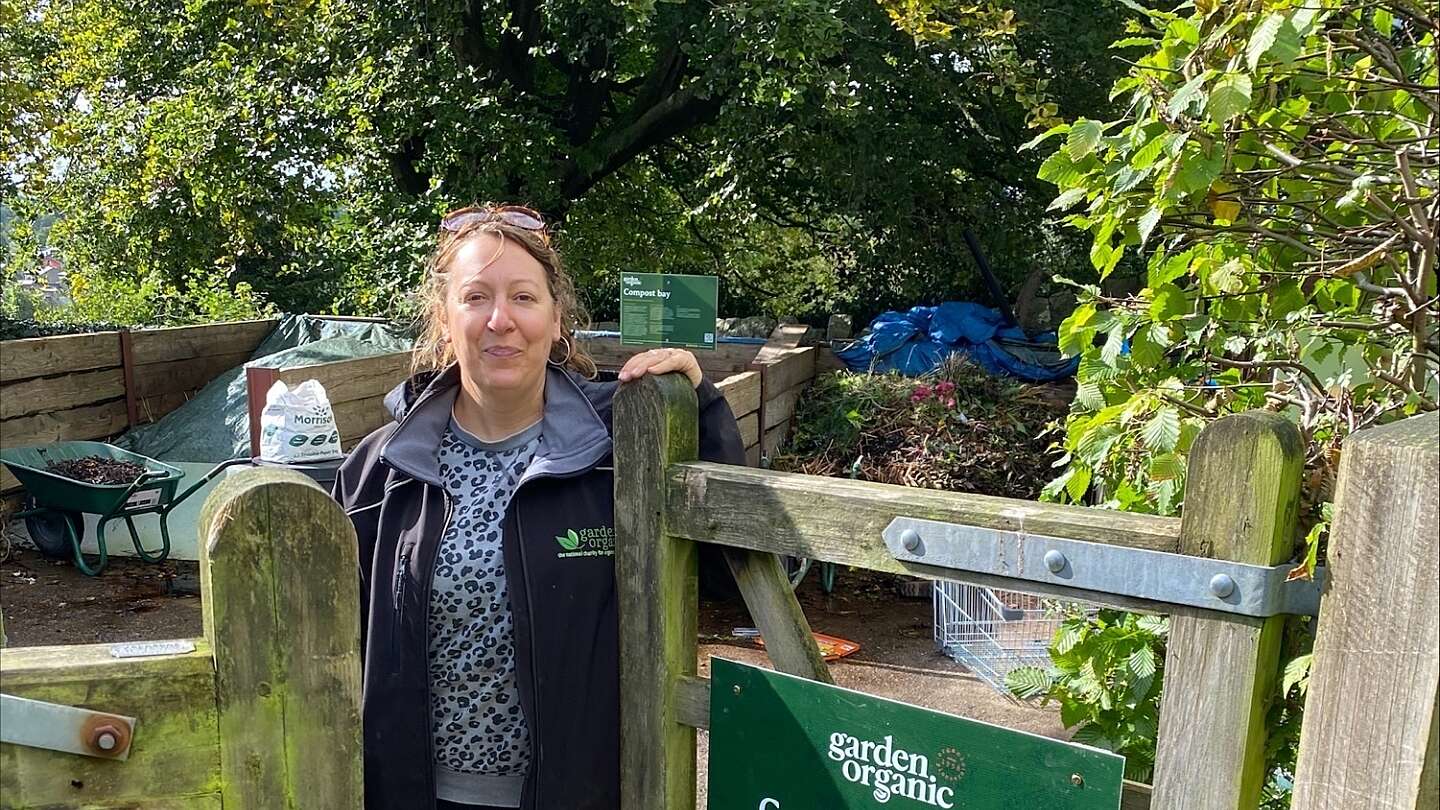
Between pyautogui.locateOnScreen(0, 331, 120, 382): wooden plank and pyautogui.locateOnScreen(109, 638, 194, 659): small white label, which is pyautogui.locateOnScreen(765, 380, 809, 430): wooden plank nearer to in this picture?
pyautogui.locateOnScreen(0, 331, 120, 382): wooden plank

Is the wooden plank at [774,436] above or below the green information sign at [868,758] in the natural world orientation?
below

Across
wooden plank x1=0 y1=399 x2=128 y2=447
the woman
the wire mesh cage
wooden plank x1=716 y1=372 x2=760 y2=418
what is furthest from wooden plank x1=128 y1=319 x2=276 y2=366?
the woman

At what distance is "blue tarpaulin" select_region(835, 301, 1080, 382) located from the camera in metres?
9.22

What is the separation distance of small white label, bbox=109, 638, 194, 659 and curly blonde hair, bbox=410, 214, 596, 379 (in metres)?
0.78

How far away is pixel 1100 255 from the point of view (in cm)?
214

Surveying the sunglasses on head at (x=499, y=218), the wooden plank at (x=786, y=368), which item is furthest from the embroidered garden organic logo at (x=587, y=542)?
the wooden plank at (x=786, y=368)

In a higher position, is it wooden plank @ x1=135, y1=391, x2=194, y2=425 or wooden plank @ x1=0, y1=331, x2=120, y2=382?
wooden plank @ x1=0, y1=331, x2=120, y2=382

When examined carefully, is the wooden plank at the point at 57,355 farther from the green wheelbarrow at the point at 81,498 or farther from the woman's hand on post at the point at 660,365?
the woman's hand on post at the point at 660,365

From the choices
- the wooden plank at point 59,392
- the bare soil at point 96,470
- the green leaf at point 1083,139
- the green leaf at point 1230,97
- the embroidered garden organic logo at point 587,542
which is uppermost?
the green leaf at point 1230,97

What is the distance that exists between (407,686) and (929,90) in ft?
31.3

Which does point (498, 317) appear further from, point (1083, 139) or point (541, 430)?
point (1083, 139)

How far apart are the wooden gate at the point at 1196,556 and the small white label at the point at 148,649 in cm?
65

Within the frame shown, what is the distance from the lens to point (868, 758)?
1.65 meters

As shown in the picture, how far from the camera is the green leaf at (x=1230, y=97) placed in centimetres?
165
